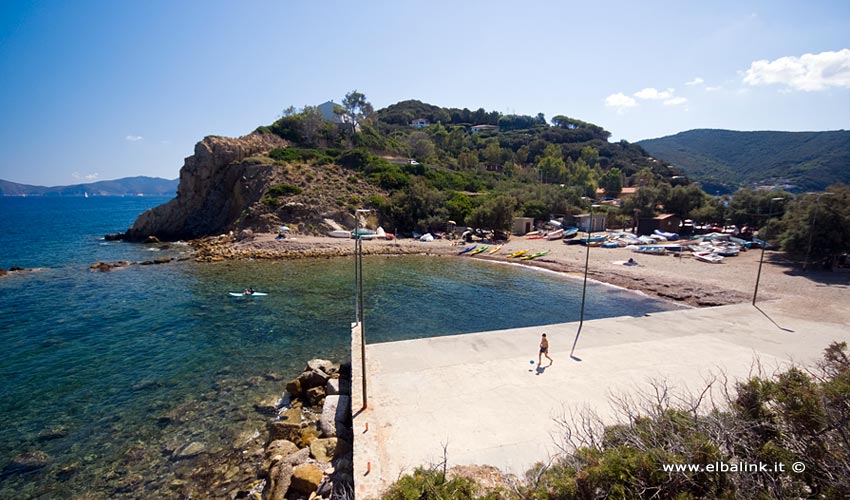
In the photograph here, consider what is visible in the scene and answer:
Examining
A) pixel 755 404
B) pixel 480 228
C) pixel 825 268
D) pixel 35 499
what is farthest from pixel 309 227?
pixel 825 268

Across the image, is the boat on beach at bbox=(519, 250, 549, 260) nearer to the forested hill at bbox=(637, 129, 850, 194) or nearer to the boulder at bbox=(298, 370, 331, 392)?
the boulder at bbox=(298, 370, 331, 392)

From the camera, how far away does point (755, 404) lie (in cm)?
686

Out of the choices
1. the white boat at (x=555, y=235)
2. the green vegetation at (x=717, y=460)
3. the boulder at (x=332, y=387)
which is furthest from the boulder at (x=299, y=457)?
the white boat at (x=555, y=235)

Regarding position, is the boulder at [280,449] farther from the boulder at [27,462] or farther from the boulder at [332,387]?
the boulder at [27,462]

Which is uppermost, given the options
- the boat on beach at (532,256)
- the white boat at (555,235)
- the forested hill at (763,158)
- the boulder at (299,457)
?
the forested hill at (763,158)

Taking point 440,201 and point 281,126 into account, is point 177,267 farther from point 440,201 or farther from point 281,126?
point 281,126

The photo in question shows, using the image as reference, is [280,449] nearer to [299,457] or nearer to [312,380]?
[299,457]

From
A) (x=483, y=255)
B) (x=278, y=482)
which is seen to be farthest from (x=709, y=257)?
(x=278, y=482)

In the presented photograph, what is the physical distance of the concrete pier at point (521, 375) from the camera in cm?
855

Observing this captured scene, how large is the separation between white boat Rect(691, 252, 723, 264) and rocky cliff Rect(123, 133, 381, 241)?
42.3 meters

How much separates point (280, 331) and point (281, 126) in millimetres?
66184

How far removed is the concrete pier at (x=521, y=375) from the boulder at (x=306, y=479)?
1319 millimetres

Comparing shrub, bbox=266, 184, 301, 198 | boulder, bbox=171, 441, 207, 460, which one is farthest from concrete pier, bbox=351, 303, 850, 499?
shrub, bbox=266, 184, 301, 198

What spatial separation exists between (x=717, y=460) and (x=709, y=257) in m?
37.8
